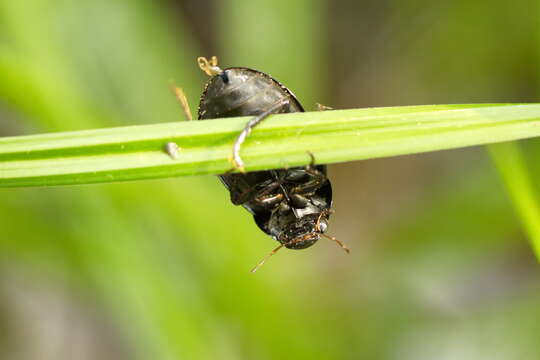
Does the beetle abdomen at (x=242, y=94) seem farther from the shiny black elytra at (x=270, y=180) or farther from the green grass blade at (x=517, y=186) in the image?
the green grass blade at (x=517, y=186)

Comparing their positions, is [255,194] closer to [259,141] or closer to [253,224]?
[259,141]

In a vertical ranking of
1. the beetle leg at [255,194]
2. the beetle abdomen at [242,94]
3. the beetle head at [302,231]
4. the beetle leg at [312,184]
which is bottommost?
the beetle head at [302,231]

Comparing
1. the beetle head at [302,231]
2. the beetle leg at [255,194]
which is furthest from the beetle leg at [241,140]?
the beetle head at [302,231]

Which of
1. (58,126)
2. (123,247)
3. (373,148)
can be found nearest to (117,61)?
(58,126)

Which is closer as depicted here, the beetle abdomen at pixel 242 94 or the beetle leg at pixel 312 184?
the beetle abdomen at pixel 242 94

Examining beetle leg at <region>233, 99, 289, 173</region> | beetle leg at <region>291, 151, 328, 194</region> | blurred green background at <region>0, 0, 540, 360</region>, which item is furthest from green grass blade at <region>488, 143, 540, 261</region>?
beetle leg at <region>233, 99, 289, 173</region>

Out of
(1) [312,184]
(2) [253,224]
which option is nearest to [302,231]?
(1) [312,184]

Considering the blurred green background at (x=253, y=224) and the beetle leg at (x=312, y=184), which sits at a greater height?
the blurred green background at (x=253, y=224)
